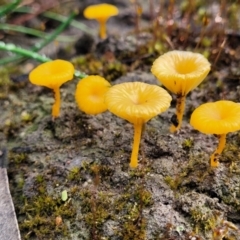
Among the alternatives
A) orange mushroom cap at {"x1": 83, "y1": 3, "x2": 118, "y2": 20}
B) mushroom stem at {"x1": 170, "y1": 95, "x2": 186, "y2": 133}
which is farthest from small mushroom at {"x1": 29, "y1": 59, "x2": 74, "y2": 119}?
orange mushroom cap at {"x1": 83, "y1": 3, "x2": 118, "y2": 20}

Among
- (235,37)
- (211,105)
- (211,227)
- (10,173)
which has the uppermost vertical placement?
(211,105)

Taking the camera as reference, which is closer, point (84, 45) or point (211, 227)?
point (211, 227)

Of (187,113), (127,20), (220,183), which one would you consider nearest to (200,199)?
(220,183)

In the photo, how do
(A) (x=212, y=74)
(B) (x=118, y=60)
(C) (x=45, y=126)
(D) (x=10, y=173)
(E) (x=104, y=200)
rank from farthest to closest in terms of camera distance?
(B) (x=118, y=60)
(A) (x=212, y=74)
(C) (x=45, y=126)
(D) (x=10, y=173)
(E) (x=104, y=200)

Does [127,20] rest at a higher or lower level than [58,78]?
lower

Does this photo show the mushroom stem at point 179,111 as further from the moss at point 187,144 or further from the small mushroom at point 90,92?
the small mushroom at point 90,92

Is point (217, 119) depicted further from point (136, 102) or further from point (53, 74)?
point (53, 74)

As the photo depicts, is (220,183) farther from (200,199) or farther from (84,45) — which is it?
(84,45)

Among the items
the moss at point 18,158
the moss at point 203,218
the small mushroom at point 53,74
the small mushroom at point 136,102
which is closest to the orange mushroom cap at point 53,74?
the small mushroom at point 53,74
